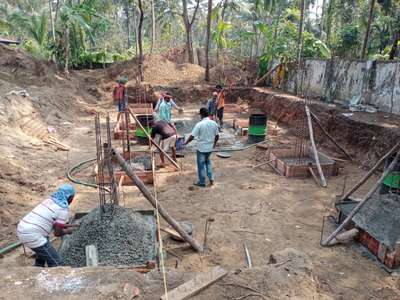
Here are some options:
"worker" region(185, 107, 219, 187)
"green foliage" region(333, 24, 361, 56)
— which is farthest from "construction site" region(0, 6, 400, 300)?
"green foliage" region(333, 24, 361, 56)

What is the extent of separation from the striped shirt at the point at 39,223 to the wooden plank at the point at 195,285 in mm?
1772

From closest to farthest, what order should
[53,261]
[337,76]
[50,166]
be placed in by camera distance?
[53,261]
[50,166]
[337,76]

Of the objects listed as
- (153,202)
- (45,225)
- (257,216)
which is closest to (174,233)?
(153,202)

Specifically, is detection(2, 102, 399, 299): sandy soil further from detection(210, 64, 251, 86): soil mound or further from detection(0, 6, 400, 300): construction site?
detection(210, 64, 251, 86): soil mound

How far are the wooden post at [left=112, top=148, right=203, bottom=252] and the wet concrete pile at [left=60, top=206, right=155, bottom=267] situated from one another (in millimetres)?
345

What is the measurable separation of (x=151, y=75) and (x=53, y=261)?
16894 mm

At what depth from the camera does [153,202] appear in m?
4.68

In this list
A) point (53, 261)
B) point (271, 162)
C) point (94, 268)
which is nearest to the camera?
point (94, 268)

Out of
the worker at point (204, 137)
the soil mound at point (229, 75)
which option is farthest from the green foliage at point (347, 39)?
the worker at point (204, 137)

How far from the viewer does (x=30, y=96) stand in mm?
12734

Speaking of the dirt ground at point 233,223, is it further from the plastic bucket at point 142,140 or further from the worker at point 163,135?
the plastic bucket at point 142,140

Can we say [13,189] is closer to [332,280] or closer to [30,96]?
[332,280]

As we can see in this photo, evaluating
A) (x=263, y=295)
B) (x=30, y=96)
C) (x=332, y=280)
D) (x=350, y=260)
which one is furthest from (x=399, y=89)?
(x=30, y=96)

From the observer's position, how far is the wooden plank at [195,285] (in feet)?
10.0
